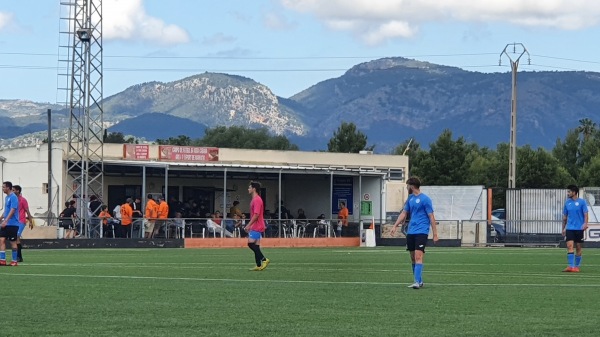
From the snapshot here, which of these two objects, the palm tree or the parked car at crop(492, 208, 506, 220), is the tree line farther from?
the parked car at crop(492, 208, 506, 220)

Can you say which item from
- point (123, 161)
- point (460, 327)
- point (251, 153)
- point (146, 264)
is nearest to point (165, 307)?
point (460, 327)

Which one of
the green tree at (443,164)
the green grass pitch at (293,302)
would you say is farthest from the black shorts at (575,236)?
the green tree at (443,164)

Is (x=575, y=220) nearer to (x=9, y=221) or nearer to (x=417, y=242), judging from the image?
(x=417, y=242)

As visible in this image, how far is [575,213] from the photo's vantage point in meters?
26.7

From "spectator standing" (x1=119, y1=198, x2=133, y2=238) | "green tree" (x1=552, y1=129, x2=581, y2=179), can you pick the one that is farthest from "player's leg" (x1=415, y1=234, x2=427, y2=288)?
"green tree" (x1=552, y1=129, x2=581, y2=179)

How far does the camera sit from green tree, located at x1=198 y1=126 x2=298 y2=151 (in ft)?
545

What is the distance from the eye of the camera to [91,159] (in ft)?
188

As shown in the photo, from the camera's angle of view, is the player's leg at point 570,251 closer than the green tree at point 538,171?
Yes

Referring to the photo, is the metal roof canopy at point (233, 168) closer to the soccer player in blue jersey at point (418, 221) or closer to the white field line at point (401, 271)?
the white field line at point (401, 271)

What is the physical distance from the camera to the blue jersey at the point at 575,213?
26.5 meters

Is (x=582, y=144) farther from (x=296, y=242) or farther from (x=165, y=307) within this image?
(x=165, y=307)

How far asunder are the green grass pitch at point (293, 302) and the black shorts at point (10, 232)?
1.10 metres

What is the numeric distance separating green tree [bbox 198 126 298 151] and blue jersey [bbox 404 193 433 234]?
473 ft

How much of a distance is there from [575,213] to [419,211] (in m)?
8.24
